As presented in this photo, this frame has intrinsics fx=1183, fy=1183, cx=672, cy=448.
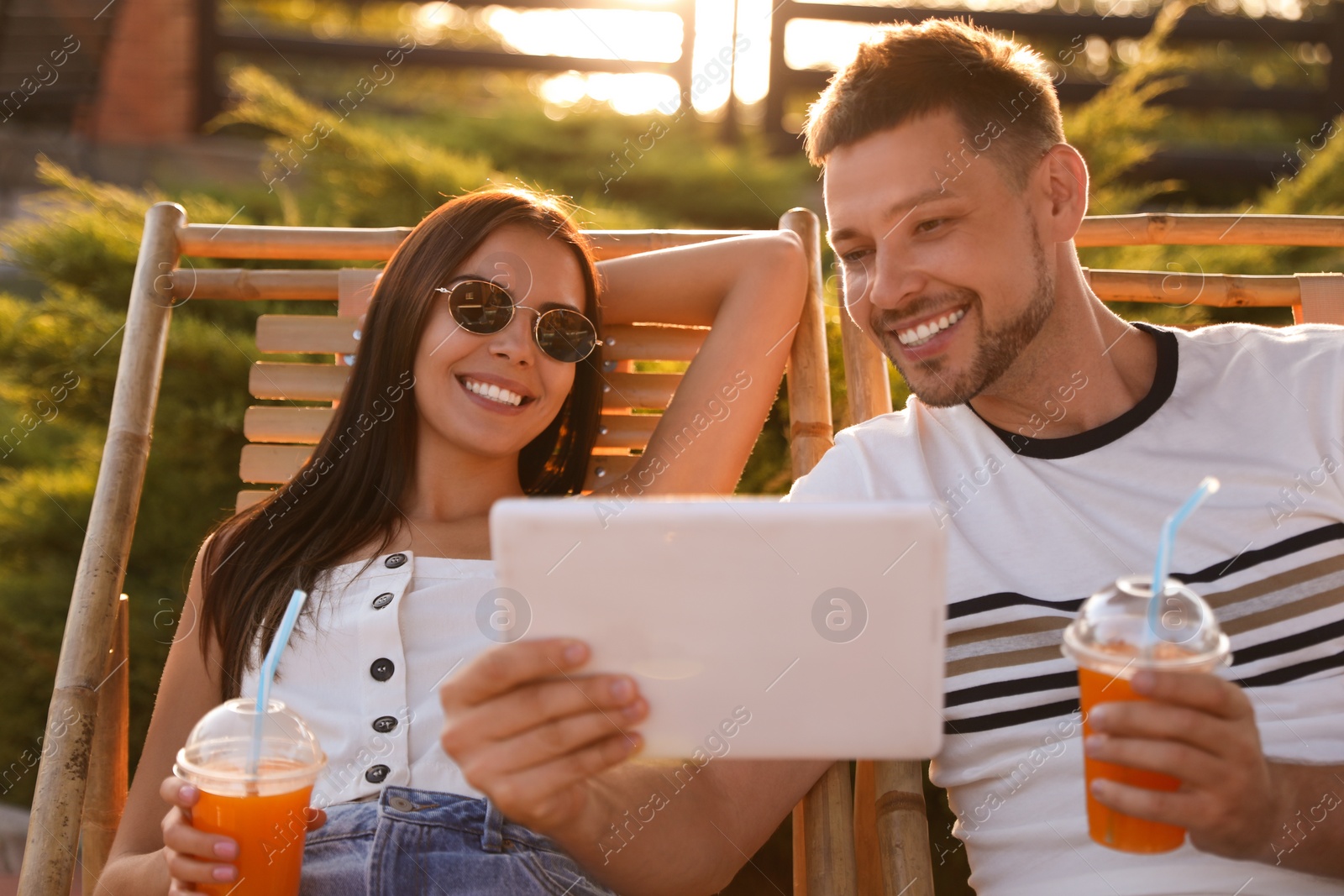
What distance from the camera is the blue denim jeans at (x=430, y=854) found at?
1721mm

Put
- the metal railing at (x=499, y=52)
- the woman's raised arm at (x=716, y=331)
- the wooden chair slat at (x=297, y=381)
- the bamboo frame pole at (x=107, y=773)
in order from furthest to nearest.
A: the metal railing at (x=499, y=52) → the wooden chair slat at (x=297, y=381) → the woman's raised arm at (x=716, y=331) → the bamboo frame pole at (x=107, y=773)

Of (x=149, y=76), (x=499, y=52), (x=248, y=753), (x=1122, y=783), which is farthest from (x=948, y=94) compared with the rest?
(x=149, y=76)

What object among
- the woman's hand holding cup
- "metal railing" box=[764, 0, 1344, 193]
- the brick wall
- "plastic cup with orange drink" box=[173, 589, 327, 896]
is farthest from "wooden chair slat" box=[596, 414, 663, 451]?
the brick wall

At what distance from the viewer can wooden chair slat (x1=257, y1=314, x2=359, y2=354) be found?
2.61 m

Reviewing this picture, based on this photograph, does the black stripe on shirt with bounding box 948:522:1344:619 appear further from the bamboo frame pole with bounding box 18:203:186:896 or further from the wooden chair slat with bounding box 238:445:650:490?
the bamboo frame pole with bounding box 18:203:186:896

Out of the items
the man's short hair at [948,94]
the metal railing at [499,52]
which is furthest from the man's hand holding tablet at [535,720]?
the metal railing at [499,52]

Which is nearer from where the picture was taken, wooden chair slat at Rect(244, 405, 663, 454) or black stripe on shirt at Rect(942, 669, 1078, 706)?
black stripe on shirt at Rect(942, 669, 1078, 706)

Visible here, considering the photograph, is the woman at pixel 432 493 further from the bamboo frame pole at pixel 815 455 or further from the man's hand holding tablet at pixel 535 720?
the man's hand holding tablet at pixel 535 720

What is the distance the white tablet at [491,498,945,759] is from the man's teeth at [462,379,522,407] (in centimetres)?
100

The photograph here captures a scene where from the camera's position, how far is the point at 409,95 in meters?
12.3

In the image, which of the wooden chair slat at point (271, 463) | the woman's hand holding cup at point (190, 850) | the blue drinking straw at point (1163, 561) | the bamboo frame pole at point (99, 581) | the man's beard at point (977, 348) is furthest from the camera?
the wooden chair slat at point (271, 463)

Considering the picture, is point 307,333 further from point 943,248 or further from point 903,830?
point 903,830

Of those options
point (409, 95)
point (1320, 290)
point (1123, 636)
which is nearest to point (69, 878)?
point (1123, 636)

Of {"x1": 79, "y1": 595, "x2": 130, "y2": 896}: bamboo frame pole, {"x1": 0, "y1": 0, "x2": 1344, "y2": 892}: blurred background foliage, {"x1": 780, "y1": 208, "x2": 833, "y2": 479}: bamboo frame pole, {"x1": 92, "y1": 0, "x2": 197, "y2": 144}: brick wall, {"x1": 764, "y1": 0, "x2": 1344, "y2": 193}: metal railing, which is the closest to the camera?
{"x1": 79, "y1": 595, "x2": 130, "y2": 896}: bamboo frame pole
